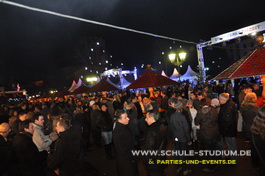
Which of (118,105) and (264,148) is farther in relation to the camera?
(118,105)

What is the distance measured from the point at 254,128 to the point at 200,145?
563cm

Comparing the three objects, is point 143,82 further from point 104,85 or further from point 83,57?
point 83,57

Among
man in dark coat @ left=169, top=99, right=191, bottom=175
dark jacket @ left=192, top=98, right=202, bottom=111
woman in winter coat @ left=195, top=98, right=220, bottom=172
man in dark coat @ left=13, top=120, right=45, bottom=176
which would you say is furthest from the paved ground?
man in dark coat @ left=13, top=120, right=45, bottom=176

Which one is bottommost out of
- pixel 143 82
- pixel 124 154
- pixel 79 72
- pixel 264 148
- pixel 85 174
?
pixel 85 174

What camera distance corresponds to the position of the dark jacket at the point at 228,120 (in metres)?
5.48

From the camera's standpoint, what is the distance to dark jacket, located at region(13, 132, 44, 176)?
3.96 meters

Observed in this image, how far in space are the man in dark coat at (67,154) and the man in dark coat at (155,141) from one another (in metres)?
1.31

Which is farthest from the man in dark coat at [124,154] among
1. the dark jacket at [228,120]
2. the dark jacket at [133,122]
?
the dark jacket at [133,122]

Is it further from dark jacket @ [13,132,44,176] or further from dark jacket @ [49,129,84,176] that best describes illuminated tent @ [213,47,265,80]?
dark jacket @ [13,132,44,176]

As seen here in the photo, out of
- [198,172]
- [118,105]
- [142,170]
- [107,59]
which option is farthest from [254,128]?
[107,59]

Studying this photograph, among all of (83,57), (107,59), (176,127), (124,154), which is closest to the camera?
(124,154)

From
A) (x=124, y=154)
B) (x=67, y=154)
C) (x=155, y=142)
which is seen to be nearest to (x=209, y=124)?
(x=155, y=142)

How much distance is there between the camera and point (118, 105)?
10.1m

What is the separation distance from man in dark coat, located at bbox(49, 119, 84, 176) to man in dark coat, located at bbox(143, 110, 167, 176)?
1311 millimetres
